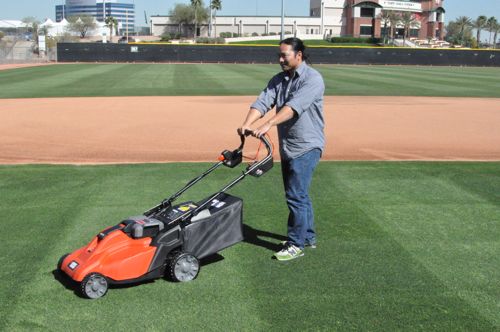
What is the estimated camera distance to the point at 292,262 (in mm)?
4578

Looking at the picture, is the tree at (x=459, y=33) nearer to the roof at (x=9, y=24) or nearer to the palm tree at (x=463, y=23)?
the palm tree at (x=463, y=23)

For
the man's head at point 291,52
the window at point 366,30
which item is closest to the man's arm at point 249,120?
the man's head at point 291,52

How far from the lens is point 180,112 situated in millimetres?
14648

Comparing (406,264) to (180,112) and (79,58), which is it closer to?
(180,112)

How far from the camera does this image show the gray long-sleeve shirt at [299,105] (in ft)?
14.2

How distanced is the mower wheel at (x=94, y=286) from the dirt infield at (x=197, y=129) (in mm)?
5064

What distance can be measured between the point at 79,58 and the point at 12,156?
36461 mm

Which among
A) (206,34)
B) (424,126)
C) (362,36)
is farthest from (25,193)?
(206,34)

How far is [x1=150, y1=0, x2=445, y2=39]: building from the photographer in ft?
311

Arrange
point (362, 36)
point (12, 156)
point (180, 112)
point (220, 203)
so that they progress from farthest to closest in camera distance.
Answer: point (362, 36) < point (180, 112) < point (12, 156) < point (220, 203)

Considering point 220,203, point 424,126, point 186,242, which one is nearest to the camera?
point 186,242

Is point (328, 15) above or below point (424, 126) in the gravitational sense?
above

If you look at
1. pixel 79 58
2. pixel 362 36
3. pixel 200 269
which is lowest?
pixel 200 269

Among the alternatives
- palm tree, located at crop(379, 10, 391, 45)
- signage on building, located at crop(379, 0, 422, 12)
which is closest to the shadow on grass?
palm tree, located at crop(379, 10, 391, 45)
